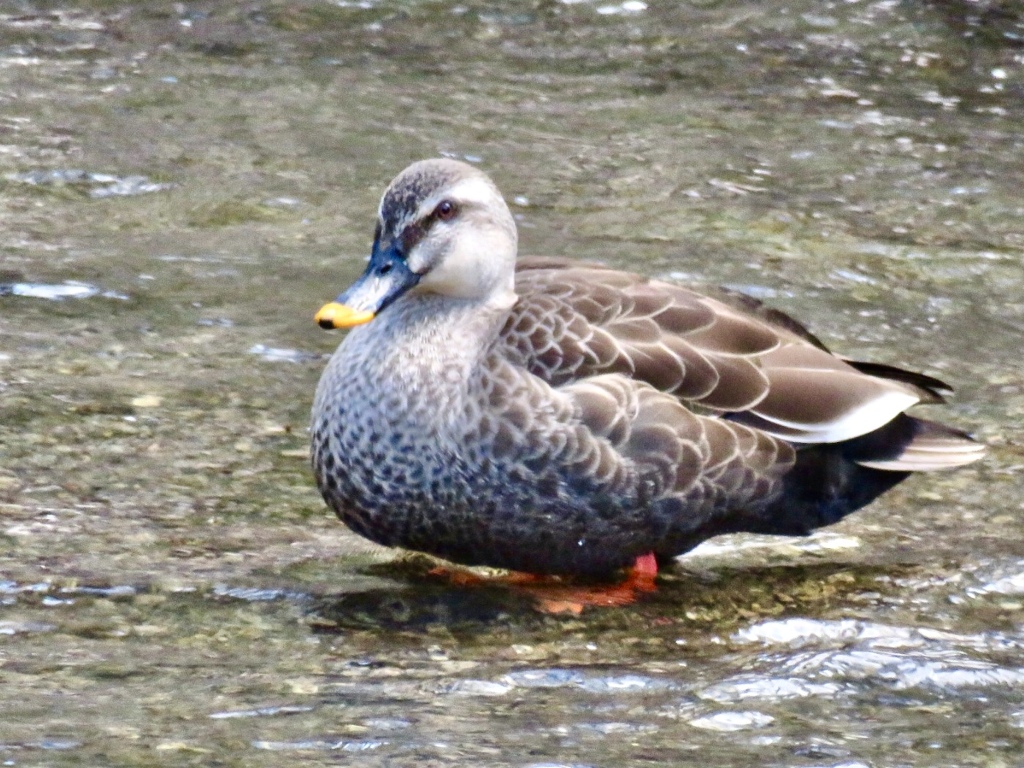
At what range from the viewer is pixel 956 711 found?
4.40 meters

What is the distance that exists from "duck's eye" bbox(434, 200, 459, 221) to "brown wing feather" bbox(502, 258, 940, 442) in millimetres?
311

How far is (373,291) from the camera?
513 centimetres

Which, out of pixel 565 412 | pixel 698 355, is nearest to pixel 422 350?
pixel 565 412

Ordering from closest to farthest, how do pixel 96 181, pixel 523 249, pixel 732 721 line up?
pixel 732 721, pixel 523 249, pixel 96 181

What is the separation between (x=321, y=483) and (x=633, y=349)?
0.92 meters

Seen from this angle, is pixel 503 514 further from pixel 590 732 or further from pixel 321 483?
pixel 590 732

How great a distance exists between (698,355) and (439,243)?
78 cm

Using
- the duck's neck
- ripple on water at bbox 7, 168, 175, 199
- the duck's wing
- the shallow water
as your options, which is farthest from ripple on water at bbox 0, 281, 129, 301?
the duck's wing

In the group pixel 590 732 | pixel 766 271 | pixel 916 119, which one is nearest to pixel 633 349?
pixel 590 732

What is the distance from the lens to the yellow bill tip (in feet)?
16.1

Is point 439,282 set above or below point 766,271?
above

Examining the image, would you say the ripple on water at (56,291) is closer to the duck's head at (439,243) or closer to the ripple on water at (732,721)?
the duck's head at (439,243)

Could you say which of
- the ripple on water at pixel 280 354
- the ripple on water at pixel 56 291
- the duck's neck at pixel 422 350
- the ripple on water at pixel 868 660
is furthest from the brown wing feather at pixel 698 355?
the ripple on water at pixel 56 291

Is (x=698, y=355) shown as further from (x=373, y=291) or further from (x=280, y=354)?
(x=280, y=354)
